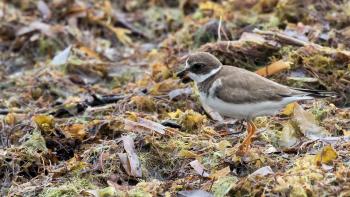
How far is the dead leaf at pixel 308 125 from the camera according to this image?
6414 millimetres

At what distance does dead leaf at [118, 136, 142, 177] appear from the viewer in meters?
5.96

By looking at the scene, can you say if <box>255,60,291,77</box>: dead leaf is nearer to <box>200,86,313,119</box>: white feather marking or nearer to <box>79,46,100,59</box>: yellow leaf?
<box>200,86,313,119</box>: white feather marking

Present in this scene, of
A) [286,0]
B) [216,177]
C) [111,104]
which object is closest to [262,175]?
[216,177]

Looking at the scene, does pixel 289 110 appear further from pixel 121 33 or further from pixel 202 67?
pixel 121 33

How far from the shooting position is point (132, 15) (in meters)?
12.5

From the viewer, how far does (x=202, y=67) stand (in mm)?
6469

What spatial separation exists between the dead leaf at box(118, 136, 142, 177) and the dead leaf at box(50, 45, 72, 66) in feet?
12.3

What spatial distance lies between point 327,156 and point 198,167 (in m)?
0.97

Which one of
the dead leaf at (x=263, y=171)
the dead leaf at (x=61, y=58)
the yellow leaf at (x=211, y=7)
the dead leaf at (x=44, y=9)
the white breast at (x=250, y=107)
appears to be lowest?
the dead leaf at (x=44, y=9)

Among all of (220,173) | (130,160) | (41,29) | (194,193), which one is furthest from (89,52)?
(194,193)

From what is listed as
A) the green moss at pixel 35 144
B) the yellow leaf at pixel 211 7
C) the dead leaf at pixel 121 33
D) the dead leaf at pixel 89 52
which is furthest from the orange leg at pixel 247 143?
the dead leaf at pixel 121 33

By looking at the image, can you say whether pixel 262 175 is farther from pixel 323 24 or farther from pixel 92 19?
pixel 92 19

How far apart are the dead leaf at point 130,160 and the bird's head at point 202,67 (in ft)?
2.57

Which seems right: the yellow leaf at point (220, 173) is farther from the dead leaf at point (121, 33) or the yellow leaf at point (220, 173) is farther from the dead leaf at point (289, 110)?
the dead leaf at point (121, 33)
